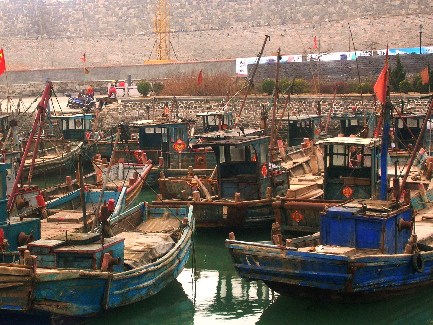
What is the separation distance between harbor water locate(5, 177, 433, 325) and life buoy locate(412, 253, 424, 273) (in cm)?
63

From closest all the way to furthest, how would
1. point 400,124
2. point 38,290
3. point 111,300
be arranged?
point 38,290 → point 111,300 → point 400,124

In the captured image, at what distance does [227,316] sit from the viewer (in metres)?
17.0

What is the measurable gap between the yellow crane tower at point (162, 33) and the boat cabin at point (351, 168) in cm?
4571

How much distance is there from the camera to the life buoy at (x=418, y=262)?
16500 mm

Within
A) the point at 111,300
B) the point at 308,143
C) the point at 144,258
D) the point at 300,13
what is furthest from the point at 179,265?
the point at 300,13

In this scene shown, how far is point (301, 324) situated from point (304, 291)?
1.72ft

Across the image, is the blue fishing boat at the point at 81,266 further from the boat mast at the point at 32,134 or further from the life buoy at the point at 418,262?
the life buoy at the point at 418,262

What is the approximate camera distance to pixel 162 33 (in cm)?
6644

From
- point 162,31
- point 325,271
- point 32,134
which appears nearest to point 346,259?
point 325,271

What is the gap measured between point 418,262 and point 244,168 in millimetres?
6197

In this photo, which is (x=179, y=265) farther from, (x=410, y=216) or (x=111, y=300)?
(x=410, y=216)

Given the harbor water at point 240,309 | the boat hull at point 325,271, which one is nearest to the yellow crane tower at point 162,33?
the harbor water at point 240,309

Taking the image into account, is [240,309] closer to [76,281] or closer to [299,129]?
[76,281]

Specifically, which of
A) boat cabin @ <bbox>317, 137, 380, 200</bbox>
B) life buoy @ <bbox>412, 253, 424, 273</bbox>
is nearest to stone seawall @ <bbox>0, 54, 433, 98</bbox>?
boat cabin @ <bbox>317, 137, 380, 200</bbox>
